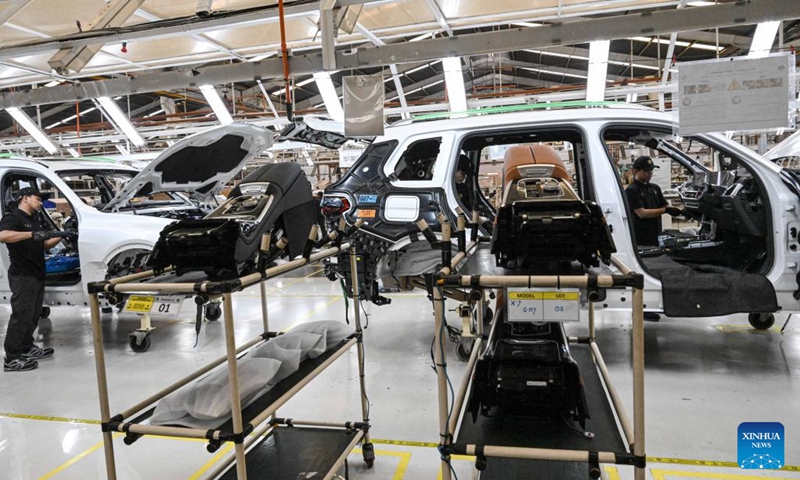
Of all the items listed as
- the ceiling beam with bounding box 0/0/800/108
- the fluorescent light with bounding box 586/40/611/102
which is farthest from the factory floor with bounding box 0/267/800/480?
the fluorescent light with bounding box 586/40/611/102

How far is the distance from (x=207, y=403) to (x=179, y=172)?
142 inches

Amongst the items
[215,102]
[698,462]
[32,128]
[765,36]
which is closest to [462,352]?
[698,462]

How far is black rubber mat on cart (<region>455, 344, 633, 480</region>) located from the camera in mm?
1741

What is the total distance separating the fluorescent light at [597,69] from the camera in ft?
24.2

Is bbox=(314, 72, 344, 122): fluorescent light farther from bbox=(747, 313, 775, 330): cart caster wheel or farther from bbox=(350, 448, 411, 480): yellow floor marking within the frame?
bbox=(350, 448, 411, 480): yellow floor marking

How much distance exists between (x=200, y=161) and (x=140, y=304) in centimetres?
144

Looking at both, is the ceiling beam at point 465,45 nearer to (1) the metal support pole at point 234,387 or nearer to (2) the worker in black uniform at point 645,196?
(2) the worker in black uniform at point 645,196

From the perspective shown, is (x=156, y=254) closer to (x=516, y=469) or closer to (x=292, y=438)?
(x=292, y=438)

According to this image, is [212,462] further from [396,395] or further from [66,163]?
[66,163]

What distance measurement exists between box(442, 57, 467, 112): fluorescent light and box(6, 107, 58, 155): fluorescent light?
8056mm

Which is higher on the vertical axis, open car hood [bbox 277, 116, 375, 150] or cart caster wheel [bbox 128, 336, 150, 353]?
open car hood [bbox 277, 116, 375, 150]

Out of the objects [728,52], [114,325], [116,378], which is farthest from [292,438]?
[728,52]

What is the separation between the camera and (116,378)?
4.12 metres

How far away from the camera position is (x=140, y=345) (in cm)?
A: 471
